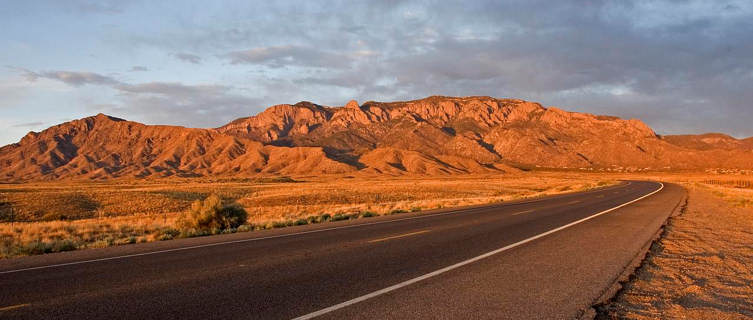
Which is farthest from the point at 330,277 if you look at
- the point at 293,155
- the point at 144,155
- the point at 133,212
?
the point at 144,155

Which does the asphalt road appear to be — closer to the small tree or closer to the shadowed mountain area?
the small tree

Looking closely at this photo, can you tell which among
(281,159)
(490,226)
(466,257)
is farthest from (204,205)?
(281,159)

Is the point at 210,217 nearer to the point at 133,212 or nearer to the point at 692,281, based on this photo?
the point at 692,281

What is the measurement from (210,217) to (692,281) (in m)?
15.5

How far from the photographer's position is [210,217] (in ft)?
58.7

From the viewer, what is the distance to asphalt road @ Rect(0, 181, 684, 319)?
588 centimetres

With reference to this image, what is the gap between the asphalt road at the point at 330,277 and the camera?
5.88 meters

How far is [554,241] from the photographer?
11.7 meters

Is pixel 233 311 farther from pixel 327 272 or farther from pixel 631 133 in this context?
pixel 631 133

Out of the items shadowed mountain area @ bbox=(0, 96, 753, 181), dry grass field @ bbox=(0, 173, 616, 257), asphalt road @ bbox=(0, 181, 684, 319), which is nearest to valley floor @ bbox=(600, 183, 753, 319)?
asphalt road @ bbox=(0, 181, 684, 319)

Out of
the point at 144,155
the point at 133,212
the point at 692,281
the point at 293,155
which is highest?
the point at 144,155

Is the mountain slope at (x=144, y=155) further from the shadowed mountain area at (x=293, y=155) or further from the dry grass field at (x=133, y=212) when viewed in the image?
the dry grass field at (x=133, y=212)

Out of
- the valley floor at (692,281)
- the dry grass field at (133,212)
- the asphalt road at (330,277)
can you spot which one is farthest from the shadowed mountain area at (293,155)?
the asphalt road at (330,277)

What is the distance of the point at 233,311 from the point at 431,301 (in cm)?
254
